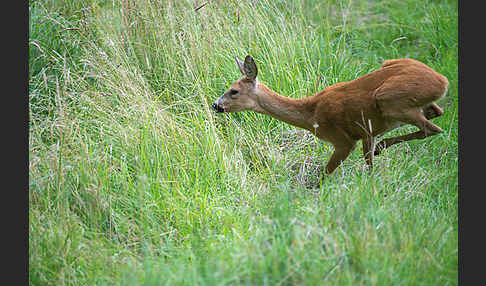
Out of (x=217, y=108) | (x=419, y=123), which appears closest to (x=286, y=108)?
(x=217, y=108)

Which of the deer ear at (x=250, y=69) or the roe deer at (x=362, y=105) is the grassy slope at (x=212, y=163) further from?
the deer ear at (x=250, y=69)

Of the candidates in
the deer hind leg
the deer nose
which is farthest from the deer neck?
the deer hind leg

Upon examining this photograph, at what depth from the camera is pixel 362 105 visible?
4988 mm

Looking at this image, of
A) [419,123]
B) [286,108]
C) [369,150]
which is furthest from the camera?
[286,108]

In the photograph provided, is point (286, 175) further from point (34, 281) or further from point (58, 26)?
point (58, 26)

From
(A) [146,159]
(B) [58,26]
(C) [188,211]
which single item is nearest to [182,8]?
(B) [58,26]

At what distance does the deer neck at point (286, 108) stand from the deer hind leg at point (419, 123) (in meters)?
0.74

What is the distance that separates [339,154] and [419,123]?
0.77 meters

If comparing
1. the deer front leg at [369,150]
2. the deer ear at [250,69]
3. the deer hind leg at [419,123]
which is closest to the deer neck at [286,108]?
the deer ear at [250,69]

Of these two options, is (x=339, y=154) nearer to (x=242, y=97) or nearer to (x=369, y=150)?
(x=369, y=150)

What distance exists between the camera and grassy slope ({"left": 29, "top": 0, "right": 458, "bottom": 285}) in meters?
3.54

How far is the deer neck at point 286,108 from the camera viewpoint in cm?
535

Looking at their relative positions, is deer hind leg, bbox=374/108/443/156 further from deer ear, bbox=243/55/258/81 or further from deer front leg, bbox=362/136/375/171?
deer ear, bbox=243/55/258/81

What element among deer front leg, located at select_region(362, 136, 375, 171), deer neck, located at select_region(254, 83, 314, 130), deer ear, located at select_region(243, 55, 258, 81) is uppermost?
deer ear, located at select_region(243, 55, 258, 81)
